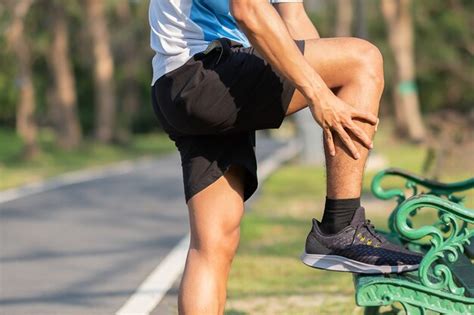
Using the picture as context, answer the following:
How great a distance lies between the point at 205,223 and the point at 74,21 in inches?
1534

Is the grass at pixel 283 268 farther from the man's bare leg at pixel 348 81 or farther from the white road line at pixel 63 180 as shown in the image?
the white road line at pixel 63 180

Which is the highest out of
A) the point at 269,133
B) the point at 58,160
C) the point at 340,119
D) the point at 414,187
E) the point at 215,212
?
the point at 340,119

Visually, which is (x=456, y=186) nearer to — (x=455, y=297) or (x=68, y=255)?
(x=455, y=297)

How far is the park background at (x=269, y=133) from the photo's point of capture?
348 inches

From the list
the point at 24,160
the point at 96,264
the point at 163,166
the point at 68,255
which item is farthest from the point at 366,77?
the point at 24,160

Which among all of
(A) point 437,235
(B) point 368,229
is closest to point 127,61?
(B) point 368,229

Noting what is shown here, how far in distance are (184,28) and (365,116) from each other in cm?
82

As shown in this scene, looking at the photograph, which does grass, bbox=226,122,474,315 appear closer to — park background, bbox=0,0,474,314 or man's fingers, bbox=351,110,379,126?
park background, bbox=0,0,474,314

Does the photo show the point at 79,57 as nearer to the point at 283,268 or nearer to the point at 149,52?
the point at 149,52

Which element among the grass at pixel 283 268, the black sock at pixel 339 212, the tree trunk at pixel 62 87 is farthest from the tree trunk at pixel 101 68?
the black sock at pixel 339 212

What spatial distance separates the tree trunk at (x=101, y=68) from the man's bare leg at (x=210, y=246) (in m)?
32.8

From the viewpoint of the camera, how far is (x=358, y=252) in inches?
163

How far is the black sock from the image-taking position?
4164 millimetres

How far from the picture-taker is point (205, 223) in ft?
14.5
